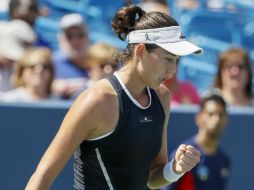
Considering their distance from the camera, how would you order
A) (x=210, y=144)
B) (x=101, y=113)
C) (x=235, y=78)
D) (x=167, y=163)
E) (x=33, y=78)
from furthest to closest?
(x=235, y=78), (x=33, y=78), (x=210, y=144), (x=167, y=163), (x=101, y=113)

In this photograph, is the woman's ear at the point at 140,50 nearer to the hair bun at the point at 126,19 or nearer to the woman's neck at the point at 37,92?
the hair bun at the point at 126,19

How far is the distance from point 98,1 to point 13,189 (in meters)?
3.29

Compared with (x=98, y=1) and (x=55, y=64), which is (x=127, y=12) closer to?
(x=55, y=64)

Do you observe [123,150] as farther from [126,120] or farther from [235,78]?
[235,78]

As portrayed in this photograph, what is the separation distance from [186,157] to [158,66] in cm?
40

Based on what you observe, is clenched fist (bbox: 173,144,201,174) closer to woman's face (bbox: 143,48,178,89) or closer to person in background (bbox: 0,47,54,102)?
woman's face (bbox: 143,48,178,89)

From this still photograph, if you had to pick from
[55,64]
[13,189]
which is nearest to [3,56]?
[55,64]

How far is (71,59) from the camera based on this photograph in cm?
627

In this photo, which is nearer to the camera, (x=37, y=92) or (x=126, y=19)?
(x=126, y=19)

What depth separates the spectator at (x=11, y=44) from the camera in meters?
6.19

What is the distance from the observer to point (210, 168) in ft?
18.1

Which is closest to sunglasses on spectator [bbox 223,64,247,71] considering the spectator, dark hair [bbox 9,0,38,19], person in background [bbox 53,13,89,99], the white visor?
person in background [bbox 53,13,89,99]

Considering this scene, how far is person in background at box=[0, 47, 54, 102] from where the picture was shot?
5.73 metres

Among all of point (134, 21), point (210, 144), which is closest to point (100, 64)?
point (210, 144)
